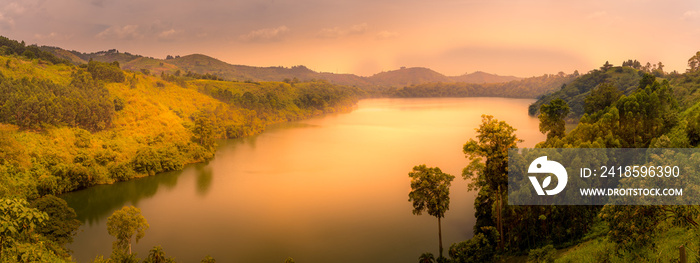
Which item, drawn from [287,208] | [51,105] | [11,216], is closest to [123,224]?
[287,208]

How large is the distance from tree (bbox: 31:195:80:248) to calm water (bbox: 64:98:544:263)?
8.27ft

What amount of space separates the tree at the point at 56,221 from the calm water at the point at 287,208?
2520mm

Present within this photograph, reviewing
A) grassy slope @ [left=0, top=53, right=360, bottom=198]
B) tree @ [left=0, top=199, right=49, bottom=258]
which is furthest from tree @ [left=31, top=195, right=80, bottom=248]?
tree @ [left=0, top=199, right=49, bottom=258]

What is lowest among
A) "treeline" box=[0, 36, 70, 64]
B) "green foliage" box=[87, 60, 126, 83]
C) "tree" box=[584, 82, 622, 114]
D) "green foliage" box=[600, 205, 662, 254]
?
"green foliage" box=[600, 205, 662, 254]

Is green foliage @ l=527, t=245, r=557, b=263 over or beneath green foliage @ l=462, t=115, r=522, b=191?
beneath

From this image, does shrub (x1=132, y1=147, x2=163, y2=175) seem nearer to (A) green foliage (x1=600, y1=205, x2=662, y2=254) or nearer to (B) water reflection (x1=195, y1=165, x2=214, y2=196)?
(B) water reflection (x1=195, y1=165, x2=214, y2=196)

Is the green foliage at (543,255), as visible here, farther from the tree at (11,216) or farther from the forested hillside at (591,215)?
the tree at (11,216)

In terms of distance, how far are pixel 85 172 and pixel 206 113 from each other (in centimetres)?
5330

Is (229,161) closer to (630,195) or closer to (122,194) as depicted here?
(122,194)

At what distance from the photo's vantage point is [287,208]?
4112cm

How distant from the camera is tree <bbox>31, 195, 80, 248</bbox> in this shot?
28.2 metres

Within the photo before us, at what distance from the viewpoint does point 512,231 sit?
2700 cm

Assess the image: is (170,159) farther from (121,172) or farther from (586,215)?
(586,215)

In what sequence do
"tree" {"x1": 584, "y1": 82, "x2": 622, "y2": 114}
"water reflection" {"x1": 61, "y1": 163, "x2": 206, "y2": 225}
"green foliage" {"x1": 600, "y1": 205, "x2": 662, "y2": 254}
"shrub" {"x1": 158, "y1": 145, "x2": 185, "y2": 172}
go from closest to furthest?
"green foliage" {"x1": 600, "y1": 205, "x2": 662, "y2": 254}, "water reflection" {"x1": 61, "y1": 163, "x2": 206, "y2": 225}, "tree" {"x1": 584, "y1": 82, "x2": 622, "y2": 114}, "shrub" {"x1": 158, "y1": 145, "x2": 185, "y2": 172}
